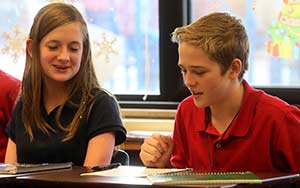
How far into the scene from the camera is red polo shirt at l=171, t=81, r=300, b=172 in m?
1.70

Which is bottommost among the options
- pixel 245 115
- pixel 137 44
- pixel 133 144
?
pixel 133 144

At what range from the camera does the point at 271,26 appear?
121 inches

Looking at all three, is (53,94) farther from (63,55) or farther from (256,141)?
(256,141)

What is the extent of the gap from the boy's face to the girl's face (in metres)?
0.49

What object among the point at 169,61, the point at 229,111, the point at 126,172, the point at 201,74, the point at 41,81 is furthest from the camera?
the point at 169,61

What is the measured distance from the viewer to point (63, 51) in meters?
2.06

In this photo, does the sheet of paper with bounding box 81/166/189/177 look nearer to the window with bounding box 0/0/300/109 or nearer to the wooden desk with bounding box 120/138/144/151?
the wooden desk with bounding box 120/138/144/151

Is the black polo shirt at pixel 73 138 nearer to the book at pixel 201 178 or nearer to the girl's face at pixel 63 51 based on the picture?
the girl's face at pixel 63 51

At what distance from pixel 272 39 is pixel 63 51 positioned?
137 cm

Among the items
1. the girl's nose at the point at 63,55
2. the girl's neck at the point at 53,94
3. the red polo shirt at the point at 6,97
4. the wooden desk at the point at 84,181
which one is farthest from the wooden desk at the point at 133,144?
the wooden desk at the point at 84,181

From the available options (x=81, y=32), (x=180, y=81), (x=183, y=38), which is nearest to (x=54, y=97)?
(x=81, y=32)

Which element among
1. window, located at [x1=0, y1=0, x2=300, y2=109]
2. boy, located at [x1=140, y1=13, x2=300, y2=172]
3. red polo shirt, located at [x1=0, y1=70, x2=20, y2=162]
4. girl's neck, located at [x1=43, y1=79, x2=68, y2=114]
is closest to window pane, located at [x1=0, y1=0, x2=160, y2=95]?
window, located at [x1=0, y1=0, x2=300, y2=109]

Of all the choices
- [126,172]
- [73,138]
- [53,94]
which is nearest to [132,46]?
[53,94]

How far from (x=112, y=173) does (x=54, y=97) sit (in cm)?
75
